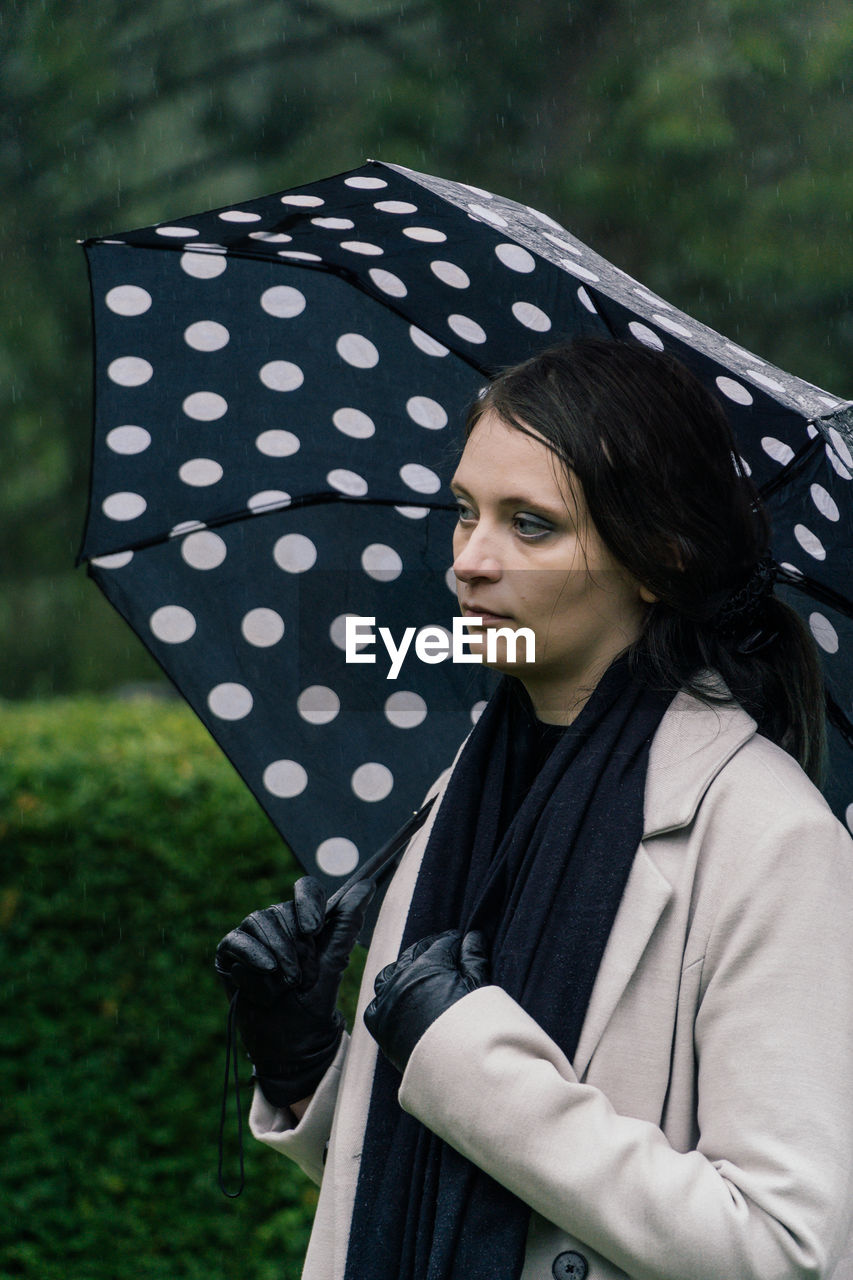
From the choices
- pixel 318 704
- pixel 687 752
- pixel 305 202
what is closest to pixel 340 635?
pixel 318 704

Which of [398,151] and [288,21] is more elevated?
[288,21]

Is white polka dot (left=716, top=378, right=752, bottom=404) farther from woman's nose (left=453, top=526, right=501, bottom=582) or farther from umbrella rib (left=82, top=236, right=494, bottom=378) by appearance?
umbrella rib (left=82, top=236, right=494, bottom=378)

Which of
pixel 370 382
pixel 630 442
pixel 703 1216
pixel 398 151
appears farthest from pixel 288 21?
pixel 703 1216

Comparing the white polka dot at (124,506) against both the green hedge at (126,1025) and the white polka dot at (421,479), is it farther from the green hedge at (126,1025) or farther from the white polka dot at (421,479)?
the green hedge at (126,1025)

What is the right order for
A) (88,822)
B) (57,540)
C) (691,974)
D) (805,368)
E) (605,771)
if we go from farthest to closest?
(57,540)
(805,368)
(88,822)
(605,771)
(691,974)

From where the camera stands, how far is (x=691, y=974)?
163 cm

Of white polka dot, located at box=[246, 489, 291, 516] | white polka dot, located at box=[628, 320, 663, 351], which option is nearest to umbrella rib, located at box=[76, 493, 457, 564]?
white polka dot, located at box=[246, 489, 291, 516]

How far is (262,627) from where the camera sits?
2.64 metres

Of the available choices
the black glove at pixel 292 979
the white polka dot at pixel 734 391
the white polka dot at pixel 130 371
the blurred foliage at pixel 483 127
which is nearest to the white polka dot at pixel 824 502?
the white polka dot at pixel 734 391

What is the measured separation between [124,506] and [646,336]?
1.05 meters

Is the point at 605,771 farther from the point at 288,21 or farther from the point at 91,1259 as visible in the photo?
the point at 288,21

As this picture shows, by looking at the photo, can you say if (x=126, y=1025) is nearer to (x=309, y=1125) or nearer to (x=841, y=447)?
(x=309, y=1125)

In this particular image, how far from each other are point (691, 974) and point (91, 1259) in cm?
361

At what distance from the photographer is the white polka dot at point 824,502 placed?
2.04 metres
